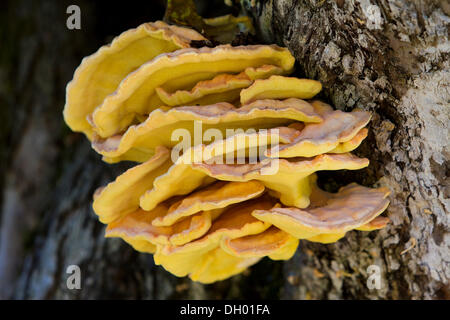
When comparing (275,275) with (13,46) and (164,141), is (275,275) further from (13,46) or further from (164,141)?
(13,46)

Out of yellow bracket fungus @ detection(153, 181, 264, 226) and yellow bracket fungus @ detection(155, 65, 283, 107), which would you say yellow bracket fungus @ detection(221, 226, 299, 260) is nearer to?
yellow bracket fungus @ detection(153, 181, 264, 226)

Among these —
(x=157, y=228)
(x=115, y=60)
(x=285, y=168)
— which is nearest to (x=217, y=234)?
(x=157, y=228)

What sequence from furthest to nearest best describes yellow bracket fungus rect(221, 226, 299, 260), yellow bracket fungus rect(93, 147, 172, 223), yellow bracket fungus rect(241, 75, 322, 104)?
yellow bracket fungus rect(93, 147, 172, 223)
yellow bracket fungus rect(221, 226, 299, 260)
yellow bracket fungus rect(241, 75, 322, 104)

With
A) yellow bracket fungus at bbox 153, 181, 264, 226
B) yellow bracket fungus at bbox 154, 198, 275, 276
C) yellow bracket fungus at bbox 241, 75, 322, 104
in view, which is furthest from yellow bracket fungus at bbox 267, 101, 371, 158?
yellow bracket fungus at bbox 154, 198, 275, 276

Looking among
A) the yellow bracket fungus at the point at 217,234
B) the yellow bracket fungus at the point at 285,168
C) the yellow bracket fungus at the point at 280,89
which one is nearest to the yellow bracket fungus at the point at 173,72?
the yellow bracket fungus at the point at 280,89

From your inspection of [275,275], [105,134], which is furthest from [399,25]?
[275,275]

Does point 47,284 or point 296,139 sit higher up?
→ point 296,139

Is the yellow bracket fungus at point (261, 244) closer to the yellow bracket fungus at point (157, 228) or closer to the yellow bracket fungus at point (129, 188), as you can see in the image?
the yellow bracket fungus at point (157, 228)
